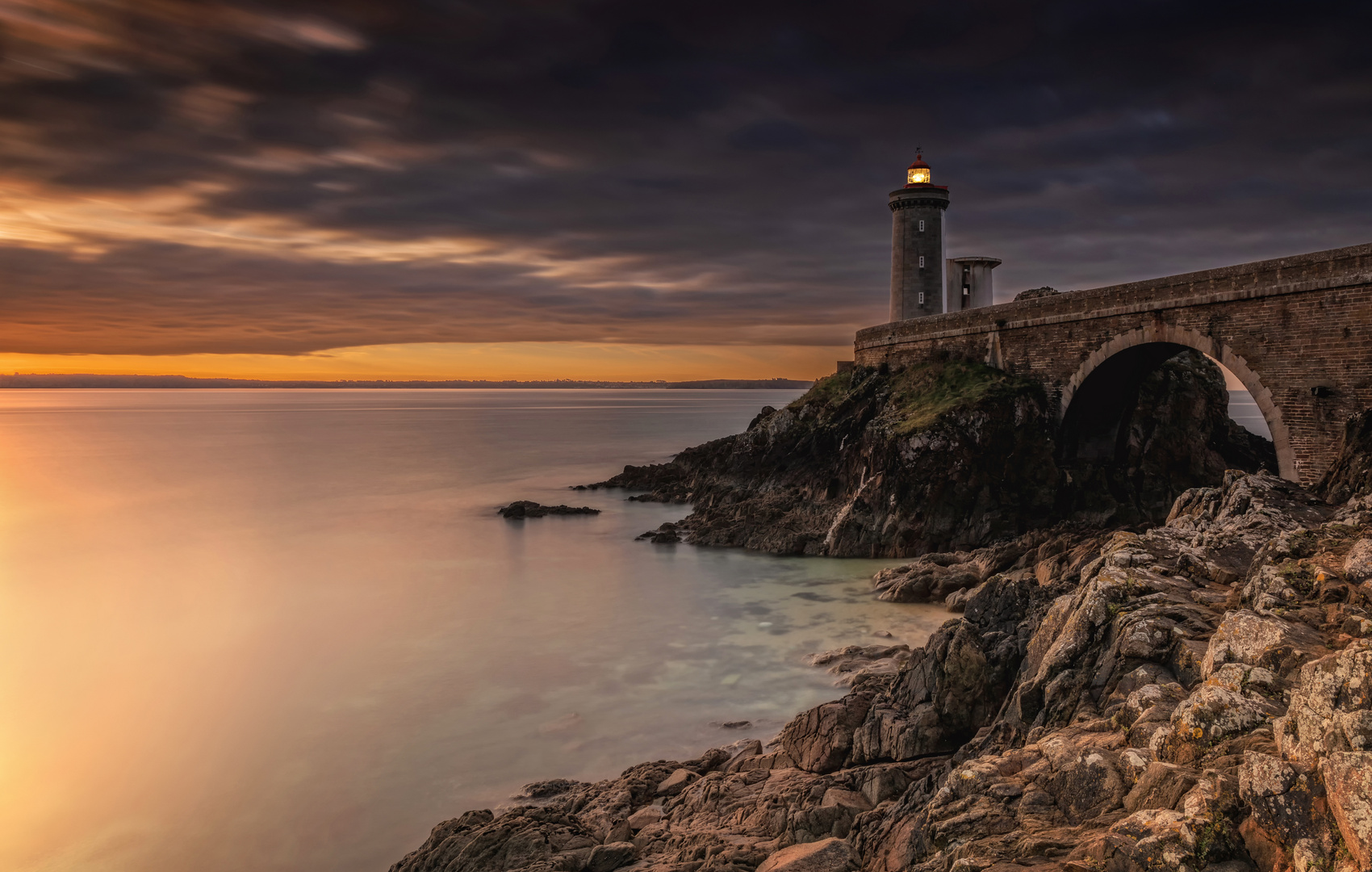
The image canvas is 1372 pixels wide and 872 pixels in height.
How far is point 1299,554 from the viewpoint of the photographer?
26.0ft

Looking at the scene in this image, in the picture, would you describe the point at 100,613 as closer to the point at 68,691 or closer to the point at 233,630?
the point at 233,630

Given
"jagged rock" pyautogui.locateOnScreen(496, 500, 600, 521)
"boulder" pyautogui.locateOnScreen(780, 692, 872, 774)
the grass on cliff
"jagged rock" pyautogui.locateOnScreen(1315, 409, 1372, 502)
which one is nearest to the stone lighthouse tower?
the grass on cliff

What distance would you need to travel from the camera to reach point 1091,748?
6020 millimetres

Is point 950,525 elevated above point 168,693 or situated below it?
above

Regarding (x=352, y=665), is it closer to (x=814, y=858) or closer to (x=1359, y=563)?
(x=814, y=858)

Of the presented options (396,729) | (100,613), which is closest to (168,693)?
(396,729)

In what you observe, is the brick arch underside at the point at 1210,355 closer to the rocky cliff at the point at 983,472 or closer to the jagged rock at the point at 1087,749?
the rocky cliff at the point at 983,472

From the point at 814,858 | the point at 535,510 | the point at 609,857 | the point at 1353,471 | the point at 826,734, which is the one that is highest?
the point at 1353,471

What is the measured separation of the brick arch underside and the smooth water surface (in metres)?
8.86

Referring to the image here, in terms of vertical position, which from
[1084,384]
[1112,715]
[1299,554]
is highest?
[1084,384]

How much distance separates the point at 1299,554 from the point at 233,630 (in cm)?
2289

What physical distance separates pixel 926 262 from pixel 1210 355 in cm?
2122

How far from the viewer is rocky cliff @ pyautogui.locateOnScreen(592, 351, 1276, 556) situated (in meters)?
24.9

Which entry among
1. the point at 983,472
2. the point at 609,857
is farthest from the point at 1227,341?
the point at 609,857
